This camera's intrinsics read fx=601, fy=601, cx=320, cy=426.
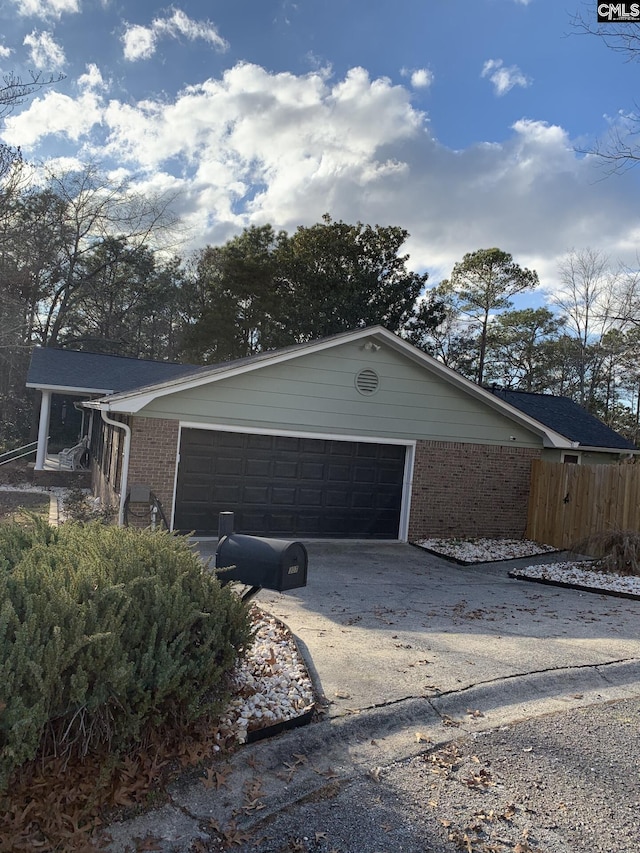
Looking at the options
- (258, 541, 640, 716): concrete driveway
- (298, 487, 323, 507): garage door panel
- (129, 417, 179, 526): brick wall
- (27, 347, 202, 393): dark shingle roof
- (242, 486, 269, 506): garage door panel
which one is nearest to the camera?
(258, 541, 640, 716): concrete driveway

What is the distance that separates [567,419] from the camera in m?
18.5

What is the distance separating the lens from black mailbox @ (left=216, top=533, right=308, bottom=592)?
4105 millimetres

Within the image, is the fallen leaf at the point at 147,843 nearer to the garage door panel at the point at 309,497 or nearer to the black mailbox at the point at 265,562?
the black mailbox at the point at 265,562

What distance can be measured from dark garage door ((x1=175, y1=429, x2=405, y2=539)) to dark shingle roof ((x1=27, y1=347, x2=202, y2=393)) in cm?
575

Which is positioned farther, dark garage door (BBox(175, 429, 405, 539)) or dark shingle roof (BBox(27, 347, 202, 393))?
dark shingle roof (BBox(27, 347, 202, 393))

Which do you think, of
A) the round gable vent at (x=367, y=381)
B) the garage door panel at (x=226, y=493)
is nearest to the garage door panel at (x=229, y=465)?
the garage door panel at (x=226, y=493)

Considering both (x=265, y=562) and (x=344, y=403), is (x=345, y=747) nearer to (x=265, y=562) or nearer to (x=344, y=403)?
(x=265, y=562)

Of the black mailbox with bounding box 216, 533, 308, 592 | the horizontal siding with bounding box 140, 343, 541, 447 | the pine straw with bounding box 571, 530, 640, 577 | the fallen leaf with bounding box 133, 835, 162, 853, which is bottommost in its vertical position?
the fallen leaf with bounding box 133, 835, 162, 853

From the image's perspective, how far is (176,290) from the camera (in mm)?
35531

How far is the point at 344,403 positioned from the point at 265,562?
26.2 ft

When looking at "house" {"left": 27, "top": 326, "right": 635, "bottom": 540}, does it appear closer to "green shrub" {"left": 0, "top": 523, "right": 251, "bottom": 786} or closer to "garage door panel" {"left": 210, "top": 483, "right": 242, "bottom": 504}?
"garage door panel" {"left": 210, "top": 483, "right": 242, "bottom": 504}

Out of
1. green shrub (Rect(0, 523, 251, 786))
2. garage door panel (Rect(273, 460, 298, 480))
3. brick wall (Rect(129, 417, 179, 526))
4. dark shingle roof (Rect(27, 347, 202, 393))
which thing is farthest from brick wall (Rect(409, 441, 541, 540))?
green shrub (Rect(0, 523, 251, 786))

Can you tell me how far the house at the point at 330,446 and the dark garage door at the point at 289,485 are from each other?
0.07 feet

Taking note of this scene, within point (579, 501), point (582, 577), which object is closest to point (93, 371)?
point (579, 501)
